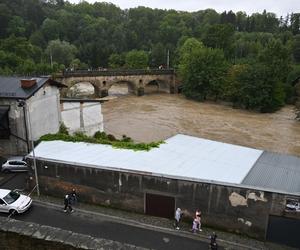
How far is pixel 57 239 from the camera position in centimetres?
859

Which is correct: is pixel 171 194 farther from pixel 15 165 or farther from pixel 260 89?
pixel 260 89

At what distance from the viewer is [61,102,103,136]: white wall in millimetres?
31125

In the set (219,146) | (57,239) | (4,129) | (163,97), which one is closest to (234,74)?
(163,97)

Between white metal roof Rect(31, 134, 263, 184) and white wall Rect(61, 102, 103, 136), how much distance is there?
747 centimetres

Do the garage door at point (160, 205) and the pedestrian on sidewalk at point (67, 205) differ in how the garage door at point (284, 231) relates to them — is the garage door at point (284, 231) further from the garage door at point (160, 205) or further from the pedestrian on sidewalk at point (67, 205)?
the pedestrian on sidewalk at point (67, 205)

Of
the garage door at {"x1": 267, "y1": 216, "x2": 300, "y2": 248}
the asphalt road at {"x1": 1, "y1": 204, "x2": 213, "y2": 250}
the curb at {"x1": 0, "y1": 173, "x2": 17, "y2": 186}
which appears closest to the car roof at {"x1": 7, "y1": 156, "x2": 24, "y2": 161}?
the curb at {"x1": 0, "y1": 173, "x2": 17, "y2": 186}

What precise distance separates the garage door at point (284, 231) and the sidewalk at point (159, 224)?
342mm

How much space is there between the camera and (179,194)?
17.9m

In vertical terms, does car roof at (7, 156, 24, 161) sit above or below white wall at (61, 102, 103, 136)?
below

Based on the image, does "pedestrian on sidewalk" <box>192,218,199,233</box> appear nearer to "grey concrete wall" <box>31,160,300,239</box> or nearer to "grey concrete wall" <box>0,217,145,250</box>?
"grey concrete wall" <box>31,160,300,239</box>

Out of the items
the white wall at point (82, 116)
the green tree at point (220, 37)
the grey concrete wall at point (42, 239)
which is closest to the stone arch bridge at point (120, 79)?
the green tree at point (220, 37)

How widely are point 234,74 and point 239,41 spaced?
4335cm

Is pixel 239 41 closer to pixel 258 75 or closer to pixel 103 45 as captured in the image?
pixel 103 45

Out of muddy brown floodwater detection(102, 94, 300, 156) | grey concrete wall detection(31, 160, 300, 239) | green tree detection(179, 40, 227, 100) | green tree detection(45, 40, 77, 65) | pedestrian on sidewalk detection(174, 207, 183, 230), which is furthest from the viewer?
green tree detection(45, 40, 77, 65)
